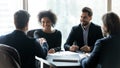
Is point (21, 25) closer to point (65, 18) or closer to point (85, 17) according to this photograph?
point (85, 17)

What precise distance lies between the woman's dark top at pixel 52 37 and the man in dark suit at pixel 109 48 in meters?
1.14

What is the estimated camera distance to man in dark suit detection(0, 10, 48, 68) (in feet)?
8.46

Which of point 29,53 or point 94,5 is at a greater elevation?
point 94,5

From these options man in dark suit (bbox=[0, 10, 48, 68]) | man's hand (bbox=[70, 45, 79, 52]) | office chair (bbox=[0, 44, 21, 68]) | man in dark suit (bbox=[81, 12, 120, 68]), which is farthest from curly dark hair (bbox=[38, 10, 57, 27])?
office chair (bbox=[0, 44, 21, 68])

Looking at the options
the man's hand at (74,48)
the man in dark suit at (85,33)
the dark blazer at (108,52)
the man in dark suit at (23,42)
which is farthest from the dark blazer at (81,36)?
the dark blazer at (108,52)

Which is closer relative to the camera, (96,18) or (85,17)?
(85,17)

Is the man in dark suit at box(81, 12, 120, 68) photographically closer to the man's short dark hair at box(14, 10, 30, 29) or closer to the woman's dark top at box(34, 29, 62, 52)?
the man's short dark hair at box(14, 10, 30, 29)

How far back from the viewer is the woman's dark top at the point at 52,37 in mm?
3614

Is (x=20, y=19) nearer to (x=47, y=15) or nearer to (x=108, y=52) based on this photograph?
(x=108, y=52)

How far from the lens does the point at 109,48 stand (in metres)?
2.42

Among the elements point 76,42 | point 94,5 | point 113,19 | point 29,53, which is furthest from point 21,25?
point 94,5

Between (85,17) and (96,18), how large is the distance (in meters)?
1.00

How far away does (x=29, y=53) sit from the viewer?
2.61 meters

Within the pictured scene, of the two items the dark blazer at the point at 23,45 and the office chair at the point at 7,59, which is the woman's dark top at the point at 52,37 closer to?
the dark blazer at the point at 23,45
